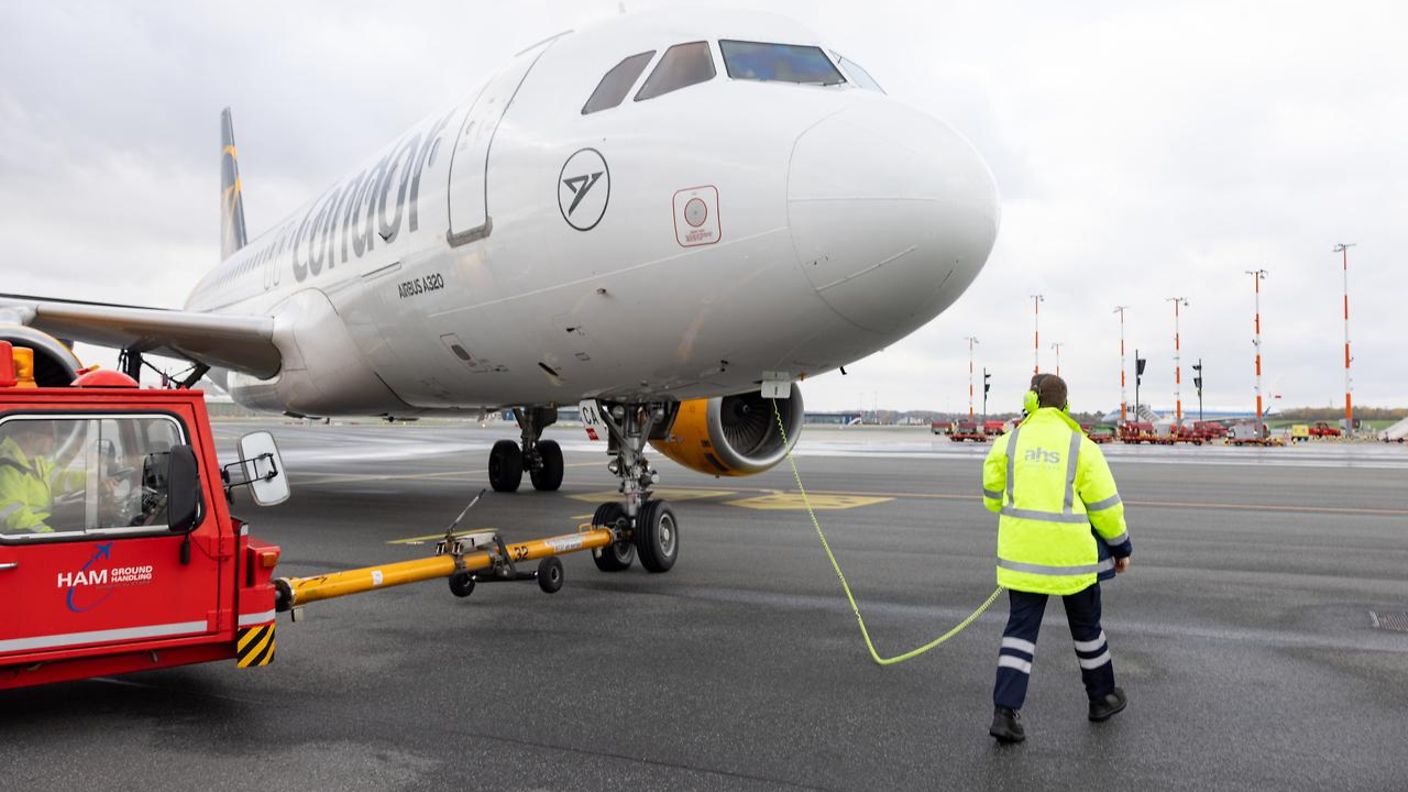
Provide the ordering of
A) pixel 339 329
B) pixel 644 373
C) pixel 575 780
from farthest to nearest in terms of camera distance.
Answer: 1. pixel 339 329
2. pixel 644 373
3. pixel 575 780

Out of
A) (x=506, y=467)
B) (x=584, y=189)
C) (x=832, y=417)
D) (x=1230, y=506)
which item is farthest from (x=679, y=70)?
(x=832, y=417)

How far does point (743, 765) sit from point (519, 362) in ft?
13.7

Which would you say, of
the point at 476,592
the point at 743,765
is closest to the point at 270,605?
the point at 743,765

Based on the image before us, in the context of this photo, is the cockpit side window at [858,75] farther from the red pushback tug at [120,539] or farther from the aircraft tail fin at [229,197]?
the aircraft tail fin at [229,197]

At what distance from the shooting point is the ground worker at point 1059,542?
381 centimetres

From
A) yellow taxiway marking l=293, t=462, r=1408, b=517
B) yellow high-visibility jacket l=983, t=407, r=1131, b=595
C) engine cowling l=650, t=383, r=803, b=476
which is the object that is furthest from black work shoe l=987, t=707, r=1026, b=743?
yellow taxiway marking l=293, t=462, r=1408, b=517

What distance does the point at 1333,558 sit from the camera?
8305mm

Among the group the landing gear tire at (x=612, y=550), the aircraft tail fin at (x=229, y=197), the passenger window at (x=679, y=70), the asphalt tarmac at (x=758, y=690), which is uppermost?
the aircraft tail fin at (x=229, y=197)

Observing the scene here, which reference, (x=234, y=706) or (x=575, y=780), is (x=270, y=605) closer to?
(x=234, y=706)

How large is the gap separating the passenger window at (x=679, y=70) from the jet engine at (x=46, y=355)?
401 cm

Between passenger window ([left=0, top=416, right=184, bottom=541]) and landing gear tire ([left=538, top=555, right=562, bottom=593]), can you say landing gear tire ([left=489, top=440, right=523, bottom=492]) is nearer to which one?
landing gear tire ([left=538, top=555, right=562, bottom=593])

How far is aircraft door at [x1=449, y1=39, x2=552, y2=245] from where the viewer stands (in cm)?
662

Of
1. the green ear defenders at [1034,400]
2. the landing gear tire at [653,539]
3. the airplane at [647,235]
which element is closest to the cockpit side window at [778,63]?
the airplane at [647,235]

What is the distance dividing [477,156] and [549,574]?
2983 millimetres
